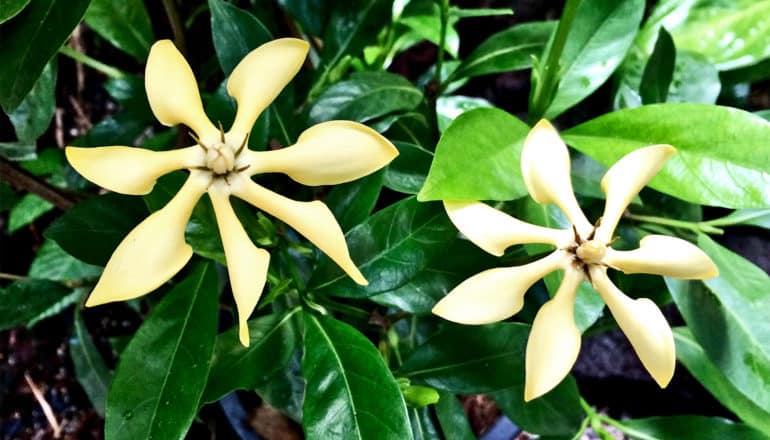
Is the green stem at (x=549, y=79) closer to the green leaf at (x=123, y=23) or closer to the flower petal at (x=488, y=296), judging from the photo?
the flower petal at (x=488, y=296)

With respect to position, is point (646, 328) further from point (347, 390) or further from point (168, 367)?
point (168, 367)

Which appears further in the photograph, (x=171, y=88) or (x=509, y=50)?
(x=509, y=50)

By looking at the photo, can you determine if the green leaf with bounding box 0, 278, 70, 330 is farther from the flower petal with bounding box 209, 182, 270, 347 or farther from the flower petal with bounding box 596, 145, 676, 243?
the flower petal with bounding box 596, 145, 676, 243

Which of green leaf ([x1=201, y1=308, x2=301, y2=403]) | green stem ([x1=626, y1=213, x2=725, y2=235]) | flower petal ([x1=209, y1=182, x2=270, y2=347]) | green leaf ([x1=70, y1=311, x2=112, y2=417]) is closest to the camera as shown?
flower petal ([x1=209, y1=182, x2=270, y2=347])

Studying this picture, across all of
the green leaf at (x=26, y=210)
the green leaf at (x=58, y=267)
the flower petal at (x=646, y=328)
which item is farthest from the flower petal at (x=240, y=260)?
the green leaf at (x=26, y=210)

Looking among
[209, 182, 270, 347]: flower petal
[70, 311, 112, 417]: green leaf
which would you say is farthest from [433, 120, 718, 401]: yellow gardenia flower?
[70, 311, 112, 417]: green leaf

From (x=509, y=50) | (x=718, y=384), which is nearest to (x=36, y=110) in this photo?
(x=509, y=50)
